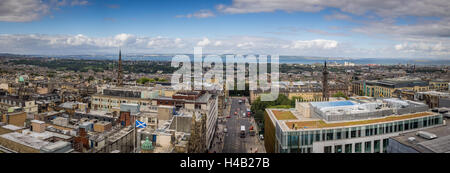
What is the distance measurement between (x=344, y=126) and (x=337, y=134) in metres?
1.00

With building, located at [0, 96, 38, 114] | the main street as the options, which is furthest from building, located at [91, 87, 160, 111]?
the main street

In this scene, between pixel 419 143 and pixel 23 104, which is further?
pixel 23 104

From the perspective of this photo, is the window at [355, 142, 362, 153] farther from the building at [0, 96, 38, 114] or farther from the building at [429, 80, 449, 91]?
the building at [429, 80, 449, 91]

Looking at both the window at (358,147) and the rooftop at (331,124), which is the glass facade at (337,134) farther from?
the rooftop at (331,124)

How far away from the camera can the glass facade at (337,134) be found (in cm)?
2288

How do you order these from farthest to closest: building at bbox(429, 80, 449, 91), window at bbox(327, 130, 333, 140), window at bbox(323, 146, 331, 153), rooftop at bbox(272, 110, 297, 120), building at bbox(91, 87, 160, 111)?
building at bbox(429, 80, 449, 91) < building at bbox(91, 87, 160, 111) < rooftop at bbox(272, 110, 297, 120) < window at bbox(323, 146, 331, 153) < window at bbox(327, 130, 333, 140)

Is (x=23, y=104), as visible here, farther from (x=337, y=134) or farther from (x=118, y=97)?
(x=337, y=134)

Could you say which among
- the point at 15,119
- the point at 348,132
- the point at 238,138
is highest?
the point at 15,119

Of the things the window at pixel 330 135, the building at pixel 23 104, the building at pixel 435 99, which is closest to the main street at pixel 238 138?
the window at pixel 330 135

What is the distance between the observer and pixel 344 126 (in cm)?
2392

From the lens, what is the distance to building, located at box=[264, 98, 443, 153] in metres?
23.1

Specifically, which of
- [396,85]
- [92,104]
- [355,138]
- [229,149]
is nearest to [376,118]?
[355,138]

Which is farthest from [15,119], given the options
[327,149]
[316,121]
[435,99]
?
[435,99]

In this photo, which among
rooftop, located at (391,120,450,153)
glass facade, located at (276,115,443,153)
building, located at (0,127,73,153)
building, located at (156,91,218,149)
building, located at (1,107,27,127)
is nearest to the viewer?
building, located at (0,127,73,153)
